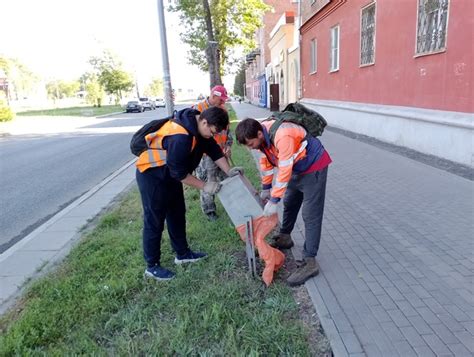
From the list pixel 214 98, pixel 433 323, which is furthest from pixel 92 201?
pixel 433 323

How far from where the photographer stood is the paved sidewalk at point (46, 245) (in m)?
3.90

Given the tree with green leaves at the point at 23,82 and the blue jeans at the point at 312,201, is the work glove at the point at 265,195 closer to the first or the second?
the blue jeans at the point at 312,201

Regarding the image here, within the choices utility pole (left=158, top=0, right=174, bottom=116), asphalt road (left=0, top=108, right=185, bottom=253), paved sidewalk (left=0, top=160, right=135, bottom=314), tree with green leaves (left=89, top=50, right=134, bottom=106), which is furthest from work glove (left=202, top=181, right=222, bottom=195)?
tree with green leaves (left=89, top=50, right=134, bottom=106)

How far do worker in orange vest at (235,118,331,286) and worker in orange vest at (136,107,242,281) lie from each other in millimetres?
266

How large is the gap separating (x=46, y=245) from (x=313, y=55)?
1574 centimetres

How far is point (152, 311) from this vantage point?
310 centimetres

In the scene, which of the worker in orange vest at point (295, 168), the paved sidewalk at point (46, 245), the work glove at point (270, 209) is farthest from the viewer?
the paved sidewalk at point (46, 245)

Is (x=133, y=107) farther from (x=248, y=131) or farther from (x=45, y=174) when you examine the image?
(x=248, y=131)

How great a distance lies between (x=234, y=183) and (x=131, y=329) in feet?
4.48

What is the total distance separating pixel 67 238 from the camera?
16.4 feet

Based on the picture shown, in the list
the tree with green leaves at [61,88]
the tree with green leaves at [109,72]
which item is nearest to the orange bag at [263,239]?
the tree with green leaves at [109,72]

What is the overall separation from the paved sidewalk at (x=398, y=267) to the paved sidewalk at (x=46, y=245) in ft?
8.94

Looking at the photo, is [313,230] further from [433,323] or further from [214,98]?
[214,98]

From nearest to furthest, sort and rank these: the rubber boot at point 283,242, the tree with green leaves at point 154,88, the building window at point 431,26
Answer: the rubber boot at point 283,242 < the building window at point 431,26 < the tree with green leaves at point 154,88
